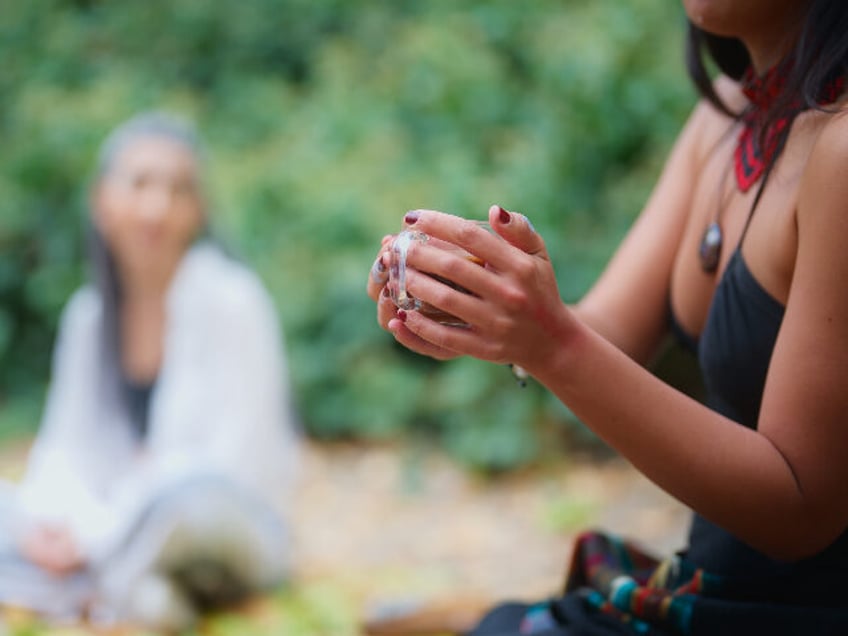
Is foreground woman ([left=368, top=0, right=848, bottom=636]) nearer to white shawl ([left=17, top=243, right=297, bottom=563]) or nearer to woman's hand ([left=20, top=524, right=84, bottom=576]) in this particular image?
white shawl ([left=17, top=243, right=297, bottom=563])

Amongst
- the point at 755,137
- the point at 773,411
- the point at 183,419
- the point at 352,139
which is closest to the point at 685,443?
the point at 773,411

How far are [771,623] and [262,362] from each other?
230 cm

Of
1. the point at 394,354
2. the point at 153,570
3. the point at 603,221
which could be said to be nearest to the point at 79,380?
the point at 153,570

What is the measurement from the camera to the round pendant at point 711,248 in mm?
1233

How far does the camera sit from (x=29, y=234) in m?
5.48

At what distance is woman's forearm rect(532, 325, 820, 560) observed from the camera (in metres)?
0.99

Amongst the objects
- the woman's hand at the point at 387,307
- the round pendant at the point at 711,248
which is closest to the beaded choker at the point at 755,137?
the round pendant at the point at 711,248

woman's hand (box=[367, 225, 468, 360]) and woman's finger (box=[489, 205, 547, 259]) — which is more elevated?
woman's finger (box=[489, 205, 547, 259])

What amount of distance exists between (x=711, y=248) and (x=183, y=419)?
2208 mm

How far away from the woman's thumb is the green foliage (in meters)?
2.78

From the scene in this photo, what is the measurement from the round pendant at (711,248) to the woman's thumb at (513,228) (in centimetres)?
37

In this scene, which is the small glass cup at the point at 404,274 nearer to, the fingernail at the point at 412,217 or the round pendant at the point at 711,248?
the fingernail at the point at 412,217

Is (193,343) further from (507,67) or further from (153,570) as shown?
(507,67)

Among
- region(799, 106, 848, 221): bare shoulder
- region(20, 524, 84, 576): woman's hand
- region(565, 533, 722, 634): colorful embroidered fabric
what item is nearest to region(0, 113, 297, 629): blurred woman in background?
region(20, 524, 84, 576): woman's hand
